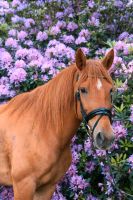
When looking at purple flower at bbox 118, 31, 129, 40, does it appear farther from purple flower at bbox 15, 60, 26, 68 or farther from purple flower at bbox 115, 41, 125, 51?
purple flower at bbox 15, 60, 26, 68

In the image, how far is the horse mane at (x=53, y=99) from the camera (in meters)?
3.23

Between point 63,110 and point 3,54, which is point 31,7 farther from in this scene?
point 63,110

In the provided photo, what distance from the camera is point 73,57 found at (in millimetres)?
4832

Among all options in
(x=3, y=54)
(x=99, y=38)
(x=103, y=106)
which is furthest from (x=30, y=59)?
(x=103, y=106)

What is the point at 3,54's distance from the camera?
480 cm

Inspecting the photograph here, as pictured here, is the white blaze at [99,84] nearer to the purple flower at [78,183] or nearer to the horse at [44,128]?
the horse at [44,128]

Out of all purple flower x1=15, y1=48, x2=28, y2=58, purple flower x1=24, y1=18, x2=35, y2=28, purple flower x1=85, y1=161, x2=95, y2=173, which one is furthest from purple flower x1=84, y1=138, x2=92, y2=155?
purple flower x1=24, y1=18, x2=35, y2=28

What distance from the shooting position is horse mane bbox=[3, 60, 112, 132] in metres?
3.23

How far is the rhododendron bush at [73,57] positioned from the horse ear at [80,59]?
884 millimetres

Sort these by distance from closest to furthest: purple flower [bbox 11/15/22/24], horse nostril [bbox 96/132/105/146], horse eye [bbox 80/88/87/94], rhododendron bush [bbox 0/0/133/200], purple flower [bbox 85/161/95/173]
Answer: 1. horse nostril [bbox 96/132/105/146]
2. horse eye [bbox 80/88/87/94]
3. rhododendron bush [bbox 0/0/133/200]
4. purple flower [bbox 85/161/95/173]
5. purple flower [bbox 11/15/22/24]

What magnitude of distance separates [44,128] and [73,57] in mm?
1606

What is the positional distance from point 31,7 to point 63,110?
3.50 meters

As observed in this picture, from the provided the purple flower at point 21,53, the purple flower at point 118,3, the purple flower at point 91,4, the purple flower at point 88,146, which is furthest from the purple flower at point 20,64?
the purple flower at point 118,3

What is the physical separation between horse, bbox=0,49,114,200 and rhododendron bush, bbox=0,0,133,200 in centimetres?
57
